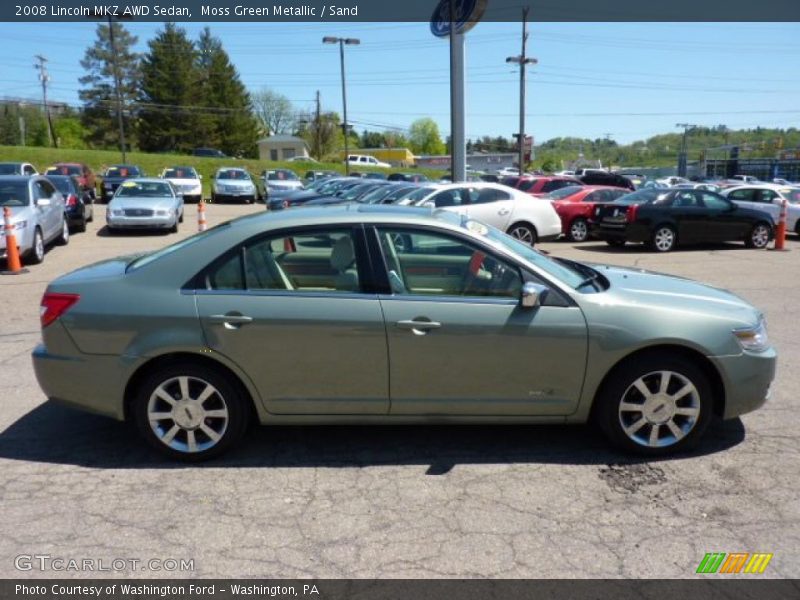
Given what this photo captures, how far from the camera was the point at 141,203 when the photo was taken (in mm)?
16797

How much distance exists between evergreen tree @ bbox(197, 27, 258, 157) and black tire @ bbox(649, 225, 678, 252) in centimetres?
6124

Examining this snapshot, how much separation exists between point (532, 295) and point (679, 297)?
3.50 feet

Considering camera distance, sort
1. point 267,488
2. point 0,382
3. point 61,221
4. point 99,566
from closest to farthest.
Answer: point 99,566 < point 267,488 < point 0,382 < point 61,221

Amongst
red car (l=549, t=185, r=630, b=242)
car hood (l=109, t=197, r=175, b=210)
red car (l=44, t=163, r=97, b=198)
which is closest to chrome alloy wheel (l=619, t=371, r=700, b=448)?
red car (l=549, t=185, r=630, b=242)

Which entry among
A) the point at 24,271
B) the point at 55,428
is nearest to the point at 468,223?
the point at 55,428

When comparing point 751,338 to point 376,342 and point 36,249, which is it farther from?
point 36,249

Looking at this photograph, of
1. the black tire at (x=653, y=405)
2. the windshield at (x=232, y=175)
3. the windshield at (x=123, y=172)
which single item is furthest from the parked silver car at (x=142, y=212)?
the black tire at (x=653, y=405)

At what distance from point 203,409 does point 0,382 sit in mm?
2668

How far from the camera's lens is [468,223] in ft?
14.3

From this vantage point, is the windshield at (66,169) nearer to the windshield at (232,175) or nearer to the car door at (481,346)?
the windshield at (232,175)

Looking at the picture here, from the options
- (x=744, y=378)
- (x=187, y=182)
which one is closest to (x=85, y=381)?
(x=744, y=378)

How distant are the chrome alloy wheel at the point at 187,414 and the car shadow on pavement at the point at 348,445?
0.52 feet

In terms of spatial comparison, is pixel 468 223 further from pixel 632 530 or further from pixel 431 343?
pixel 632 530
